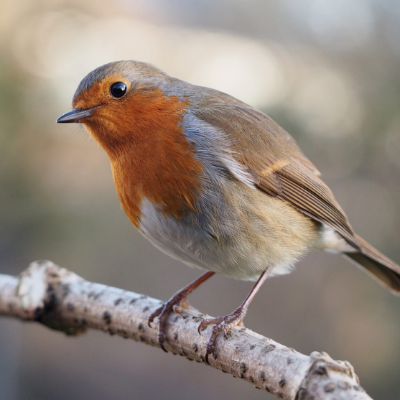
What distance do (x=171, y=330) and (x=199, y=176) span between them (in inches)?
28.5

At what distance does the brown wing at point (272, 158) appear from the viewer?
6.97 ft

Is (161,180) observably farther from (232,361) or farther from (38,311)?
(38,311)

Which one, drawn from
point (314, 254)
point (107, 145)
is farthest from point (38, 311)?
point (314, 254)

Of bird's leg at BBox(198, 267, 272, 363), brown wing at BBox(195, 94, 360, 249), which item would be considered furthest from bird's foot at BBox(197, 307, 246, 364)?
brown wing at BBox(195, 94, 360, 249)

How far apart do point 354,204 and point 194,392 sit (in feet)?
9.74

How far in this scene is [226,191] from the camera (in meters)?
1.95

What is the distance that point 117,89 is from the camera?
2.09 m

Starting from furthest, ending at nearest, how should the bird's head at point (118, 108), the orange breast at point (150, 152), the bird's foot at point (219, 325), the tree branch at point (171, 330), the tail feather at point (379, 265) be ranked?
the tail feather at point (379, 265)
the bird's head at point (118, 108)
the orange breast at point (150, 152)
the bird's foot at point (219, 325)
the tree branch at point (171, 330)

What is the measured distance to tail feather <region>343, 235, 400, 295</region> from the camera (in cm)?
257

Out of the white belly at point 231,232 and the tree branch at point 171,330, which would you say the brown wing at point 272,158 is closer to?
the white belly at point 231,232

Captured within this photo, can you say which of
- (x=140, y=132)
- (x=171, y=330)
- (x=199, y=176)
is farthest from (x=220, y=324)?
(x=140, y=132)

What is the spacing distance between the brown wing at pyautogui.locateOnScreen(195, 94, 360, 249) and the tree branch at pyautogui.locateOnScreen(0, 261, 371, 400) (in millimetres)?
745

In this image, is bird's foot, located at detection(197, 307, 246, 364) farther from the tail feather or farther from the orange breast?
the tail feather

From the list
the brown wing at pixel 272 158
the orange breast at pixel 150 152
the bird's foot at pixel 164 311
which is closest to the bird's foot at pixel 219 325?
the bird's foot at pixel 164 311
